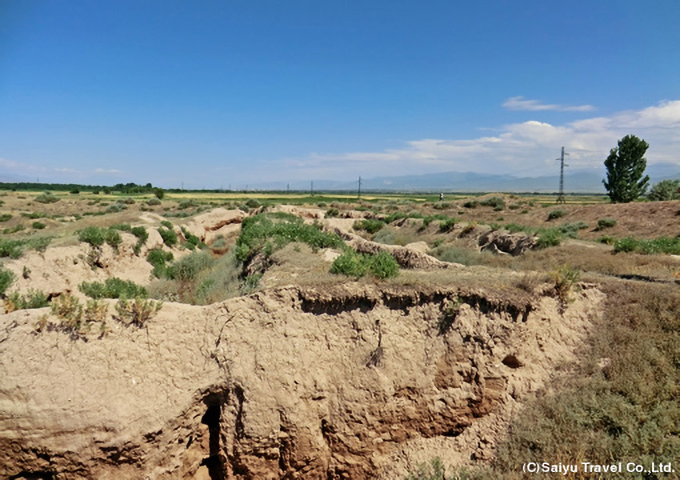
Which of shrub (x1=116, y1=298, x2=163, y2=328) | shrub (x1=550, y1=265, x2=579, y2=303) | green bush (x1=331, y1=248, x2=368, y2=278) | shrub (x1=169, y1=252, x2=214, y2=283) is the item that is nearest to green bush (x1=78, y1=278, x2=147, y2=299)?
shrub (x1=116, y1=298, x2=163, y2=328)

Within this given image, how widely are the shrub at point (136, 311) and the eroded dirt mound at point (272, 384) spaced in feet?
0.40

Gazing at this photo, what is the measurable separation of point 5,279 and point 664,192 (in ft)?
167

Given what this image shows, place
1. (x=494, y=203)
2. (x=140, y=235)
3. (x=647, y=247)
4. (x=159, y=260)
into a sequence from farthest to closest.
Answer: (x=494, y=203) < (x=140, y=235) < (x=159, y=260) < (x=647, y=247)

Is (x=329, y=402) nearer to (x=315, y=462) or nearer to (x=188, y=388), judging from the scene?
(x=315, y=462)

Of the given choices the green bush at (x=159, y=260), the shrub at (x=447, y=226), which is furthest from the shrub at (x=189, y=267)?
the shrub at (x=447, y=226)

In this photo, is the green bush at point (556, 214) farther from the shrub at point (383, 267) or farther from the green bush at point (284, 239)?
the shrub at point (383, 267)

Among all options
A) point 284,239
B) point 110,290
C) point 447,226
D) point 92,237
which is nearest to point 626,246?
point 447,226

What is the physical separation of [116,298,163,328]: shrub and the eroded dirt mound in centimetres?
12

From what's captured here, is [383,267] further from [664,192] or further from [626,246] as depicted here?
[664,192]

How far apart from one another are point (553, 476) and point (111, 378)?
6.21 meters

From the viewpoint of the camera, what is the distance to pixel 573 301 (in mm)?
6648

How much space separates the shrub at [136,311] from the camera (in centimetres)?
618

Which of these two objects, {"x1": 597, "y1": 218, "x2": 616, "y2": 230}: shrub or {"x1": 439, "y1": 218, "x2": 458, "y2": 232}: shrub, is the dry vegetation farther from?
{"x1": 597, "y1": 218, "x2": 616, "y2": 230}: shrub

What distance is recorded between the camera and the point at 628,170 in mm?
43469
